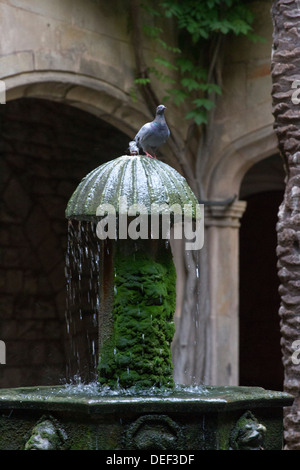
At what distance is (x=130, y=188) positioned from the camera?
3939 mm

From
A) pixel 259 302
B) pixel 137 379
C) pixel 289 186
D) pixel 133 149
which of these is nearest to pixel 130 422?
pixel 137 379

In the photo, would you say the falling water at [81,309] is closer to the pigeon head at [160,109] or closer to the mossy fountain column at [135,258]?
the pigeon head at [160,109]

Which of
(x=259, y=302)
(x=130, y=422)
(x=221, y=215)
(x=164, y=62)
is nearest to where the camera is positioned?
(x=130, y=422)

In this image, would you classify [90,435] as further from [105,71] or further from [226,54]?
[226,54]

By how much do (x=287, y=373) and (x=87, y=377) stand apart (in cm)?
281

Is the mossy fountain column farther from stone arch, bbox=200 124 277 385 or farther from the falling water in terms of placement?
the falling water

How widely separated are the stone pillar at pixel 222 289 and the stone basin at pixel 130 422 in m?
3.76

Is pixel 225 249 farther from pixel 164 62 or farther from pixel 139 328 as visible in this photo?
pixel 139 328

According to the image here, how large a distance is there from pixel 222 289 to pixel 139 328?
3604 millimetres

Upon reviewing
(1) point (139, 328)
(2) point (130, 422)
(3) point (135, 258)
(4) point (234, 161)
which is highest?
(4) point (234, 161)

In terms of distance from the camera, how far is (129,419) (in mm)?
3416

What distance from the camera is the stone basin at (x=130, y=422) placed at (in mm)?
3389

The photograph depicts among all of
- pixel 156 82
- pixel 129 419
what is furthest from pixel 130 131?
pixel 129 419

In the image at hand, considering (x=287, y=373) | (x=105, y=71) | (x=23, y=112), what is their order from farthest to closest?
1. (x=23, y=112)
2. (x=105, y=71)
3. (x=287, y=373)
